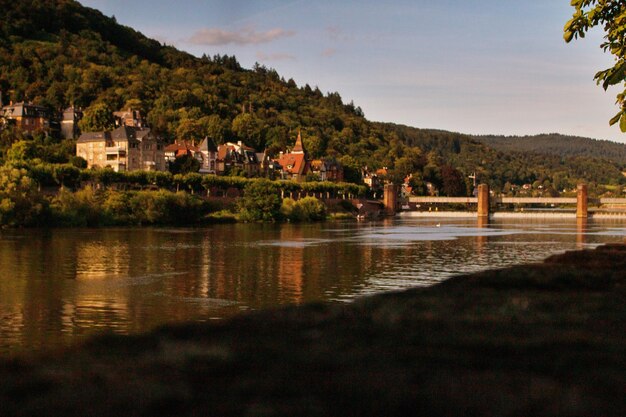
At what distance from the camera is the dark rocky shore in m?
8.08

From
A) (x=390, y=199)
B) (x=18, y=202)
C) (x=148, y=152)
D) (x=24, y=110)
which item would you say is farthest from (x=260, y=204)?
(x=24, y=110)

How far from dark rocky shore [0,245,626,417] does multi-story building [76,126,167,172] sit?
13296 centimetres

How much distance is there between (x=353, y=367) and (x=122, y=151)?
454 feet

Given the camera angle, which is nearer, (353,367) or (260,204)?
(353,367)

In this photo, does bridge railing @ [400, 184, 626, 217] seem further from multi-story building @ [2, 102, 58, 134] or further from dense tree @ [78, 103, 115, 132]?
multi-story building @ [2, 102, 58, 134]

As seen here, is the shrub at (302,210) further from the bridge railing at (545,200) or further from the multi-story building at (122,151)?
the bridge railing at (545,200)

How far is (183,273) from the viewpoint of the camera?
42125 millimetres

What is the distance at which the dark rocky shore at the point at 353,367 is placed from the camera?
8.08m

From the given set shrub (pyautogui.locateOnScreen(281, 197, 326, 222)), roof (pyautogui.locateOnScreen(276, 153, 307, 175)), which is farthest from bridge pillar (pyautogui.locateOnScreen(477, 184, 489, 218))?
shrub (pyautogui.locateOnScreen(281, 197, 326, 222))

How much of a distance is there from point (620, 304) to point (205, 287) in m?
24.7

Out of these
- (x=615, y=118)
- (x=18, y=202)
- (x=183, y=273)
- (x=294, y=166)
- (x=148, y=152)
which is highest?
(x=148, y=152)

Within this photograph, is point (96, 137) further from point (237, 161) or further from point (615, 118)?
point (615, 118)

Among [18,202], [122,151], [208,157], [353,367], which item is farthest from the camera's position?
[208,157]

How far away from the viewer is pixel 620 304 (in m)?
13.9
